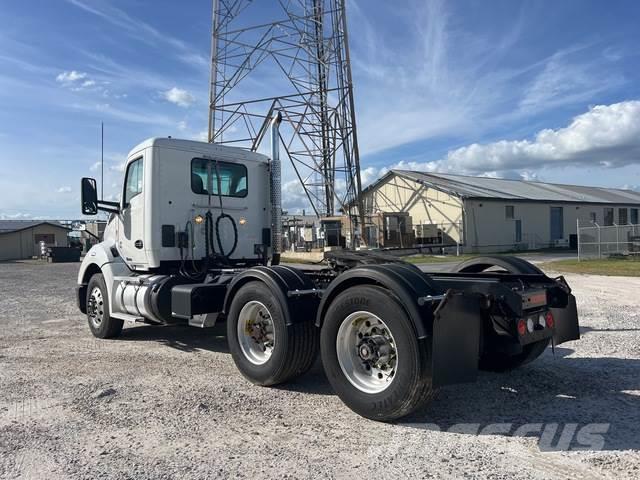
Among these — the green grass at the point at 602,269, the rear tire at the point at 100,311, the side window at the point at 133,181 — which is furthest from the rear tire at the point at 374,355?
the green grass at the point at 602,269

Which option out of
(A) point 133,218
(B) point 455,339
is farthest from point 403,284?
(A) point 133,218

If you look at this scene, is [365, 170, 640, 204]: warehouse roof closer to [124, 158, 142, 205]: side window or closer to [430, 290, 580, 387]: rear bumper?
[124, 158, 142, 205]: side window

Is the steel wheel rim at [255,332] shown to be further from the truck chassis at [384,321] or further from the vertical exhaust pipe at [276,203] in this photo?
the vertical exhaust pipe at [276,203]

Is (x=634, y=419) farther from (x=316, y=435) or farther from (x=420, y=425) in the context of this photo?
(x=316, y=435)

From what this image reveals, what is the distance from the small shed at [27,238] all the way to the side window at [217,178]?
46.0m

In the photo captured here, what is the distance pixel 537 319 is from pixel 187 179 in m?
5.15

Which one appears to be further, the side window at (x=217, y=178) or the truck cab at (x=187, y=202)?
the side window at (x=217, y=178)

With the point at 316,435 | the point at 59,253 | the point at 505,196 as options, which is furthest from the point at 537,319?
the point at 59,253

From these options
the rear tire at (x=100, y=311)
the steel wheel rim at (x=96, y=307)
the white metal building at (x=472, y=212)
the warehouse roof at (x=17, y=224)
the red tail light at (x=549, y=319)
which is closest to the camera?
the red tail light at (x=549, y=319)

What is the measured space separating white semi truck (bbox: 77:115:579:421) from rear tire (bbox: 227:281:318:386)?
0.05ft

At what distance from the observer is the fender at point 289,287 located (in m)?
5.56

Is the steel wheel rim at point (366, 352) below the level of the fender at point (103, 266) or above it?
below

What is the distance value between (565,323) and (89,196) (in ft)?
22.1

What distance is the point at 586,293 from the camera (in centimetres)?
1366
